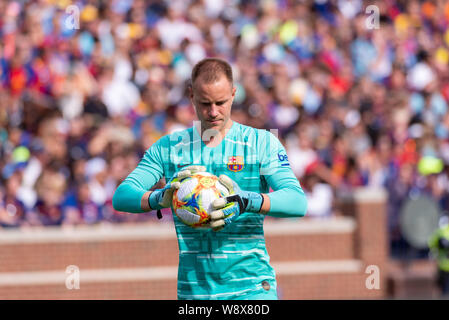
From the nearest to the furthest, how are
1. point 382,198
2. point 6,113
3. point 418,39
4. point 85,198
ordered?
point 85,198
point 6,113
point 382,198
point 418,39

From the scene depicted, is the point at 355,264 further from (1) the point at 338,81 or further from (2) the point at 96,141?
(2) the point at 96,141

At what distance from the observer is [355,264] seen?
16078 mm

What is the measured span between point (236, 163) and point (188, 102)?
34.2ft

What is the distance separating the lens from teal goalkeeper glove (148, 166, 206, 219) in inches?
201

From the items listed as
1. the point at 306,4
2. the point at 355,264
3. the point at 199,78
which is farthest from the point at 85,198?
the point at 199,78

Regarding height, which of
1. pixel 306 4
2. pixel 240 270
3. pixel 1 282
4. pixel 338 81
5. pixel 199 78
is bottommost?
pixel 1 282

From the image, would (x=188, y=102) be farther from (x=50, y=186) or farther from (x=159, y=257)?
(x=50, y=186)

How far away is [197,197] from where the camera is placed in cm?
503

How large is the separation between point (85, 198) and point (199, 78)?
8983 millimetres

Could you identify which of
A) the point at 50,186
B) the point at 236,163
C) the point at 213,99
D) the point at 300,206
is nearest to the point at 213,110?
the point at 213,99

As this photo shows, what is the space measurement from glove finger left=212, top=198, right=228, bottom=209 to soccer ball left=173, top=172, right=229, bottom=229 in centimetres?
7

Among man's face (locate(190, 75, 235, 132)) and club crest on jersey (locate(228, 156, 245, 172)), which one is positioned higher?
man's face (locate(190, 75, 235, 132))

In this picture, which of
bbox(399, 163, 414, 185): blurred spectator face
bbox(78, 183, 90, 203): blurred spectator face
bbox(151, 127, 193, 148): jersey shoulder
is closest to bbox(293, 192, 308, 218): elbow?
bbox(151, 127, 193, 148): jersey shoulder

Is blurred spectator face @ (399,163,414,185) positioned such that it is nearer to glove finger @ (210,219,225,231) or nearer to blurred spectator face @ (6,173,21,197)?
blurred spectator face @ (6,173,21,197)
